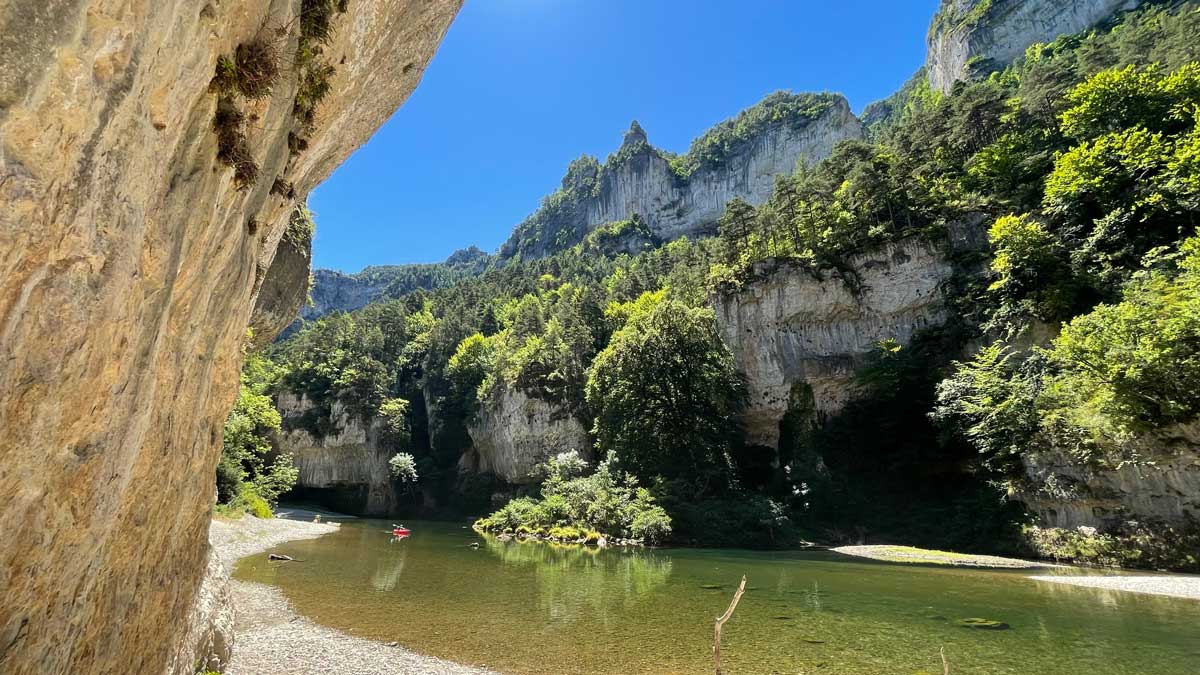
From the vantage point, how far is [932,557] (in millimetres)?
21438

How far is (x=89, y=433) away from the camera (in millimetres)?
3227

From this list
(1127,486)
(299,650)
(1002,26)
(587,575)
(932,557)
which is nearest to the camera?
(299,650)

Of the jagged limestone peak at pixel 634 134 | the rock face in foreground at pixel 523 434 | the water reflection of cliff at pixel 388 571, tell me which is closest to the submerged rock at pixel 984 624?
the water reflection of cliff at pixel 388 571

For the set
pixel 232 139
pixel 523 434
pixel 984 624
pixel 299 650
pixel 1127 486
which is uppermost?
pixel 232 139

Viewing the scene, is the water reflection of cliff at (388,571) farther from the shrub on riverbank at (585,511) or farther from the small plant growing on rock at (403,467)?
the small plant growing on rock at (403,467)

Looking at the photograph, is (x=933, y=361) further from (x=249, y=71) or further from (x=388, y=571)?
(x=249, y=71)

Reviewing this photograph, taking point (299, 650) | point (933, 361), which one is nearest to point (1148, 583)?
point (933, 361)

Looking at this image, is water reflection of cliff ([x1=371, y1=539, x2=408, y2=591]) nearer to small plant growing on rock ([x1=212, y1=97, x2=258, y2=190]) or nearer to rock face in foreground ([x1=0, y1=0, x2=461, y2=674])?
rock face in foreground ([x1=0, y1=0, x2=461, y2=674])

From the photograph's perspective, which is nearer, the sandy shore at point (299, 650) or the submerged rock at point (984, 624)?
the sandy shore at point (299, 650)

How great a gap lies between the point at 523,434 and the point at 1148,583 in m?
36.1

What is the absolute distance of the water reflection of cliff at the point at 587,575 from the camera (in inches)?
531

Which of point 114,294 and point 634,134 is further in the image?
point 634,134

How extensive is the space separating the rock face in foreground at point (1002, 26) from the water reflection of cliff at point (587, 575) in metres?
84.1

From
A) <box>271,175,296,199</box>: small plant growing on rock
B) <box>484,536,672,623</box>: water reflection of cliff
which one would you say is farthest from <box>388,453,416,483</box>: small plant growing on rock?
<box>271,175,296,199</box>: small plant growing on rock
